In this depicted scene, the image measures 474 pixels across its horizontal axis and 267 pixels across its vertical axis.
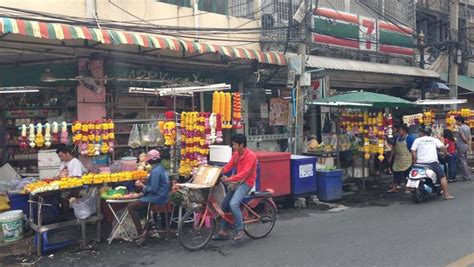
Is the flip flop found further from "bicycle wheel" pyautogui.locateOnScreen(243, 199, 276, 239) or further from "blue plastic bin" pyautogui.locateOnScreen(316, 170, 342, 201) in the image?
"blue plastic bin" pyautogui.locateOnScreen(316, 170, 342, 201)

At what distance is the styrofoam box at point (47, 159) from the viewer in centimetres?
910

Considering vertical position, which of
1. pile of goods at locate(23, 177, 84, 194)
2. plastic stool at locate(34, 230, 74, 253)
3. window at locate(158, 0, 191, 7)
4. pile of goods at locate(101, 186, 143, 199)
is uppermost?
window at locate(158, 0, 191, 7)

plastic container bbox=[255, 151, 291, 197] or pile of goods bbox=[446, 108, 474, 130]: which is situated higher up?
pile of goods bbox=[446, 108, 474, 130]

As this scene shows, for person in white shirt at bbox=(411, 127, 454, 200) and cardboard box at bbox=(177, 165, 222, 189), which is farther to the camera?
person in white shirt at bbox=(411, 127, 454, 200)

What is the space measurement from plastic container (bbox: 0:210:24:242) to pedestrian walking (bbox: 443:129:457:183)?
10713 millimetres

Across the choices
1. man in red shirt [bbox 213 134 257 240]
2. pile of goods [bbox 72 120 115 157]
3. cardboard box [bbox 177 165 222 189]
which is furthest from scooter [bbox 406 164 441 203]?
pile of goods [bbox 72 120 115 157]

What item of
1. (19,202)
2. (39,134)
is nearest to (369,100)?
(39,134)

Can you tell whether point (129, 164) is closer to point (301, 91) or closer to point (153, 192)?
point (153, 192)

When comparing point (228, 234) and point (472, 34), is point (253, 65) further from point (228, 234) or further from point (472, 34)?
point (472, 34)

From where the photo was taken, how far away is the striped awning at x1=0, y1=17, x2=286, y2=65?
706 centimetres

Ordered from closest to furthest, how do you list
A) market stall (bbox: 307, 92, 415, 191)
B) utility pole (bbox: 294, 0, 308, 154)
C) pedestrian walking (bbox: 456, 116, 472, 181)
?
market stall (bbox: 307, 92, 415, 191), utility pole (bbox: 294, 0, 308, 154), pedestrian walking (bbox: 456, 116, 472, 181)

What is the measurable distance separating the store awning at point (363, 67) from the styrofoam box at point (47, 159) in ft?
23.0

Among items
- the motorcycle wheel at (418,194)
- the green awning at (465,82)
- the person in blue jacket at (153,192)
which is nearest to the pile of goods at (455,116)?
the motorcycle wheel at (418,194)

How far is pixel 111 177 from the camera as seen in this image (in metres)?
7.16
